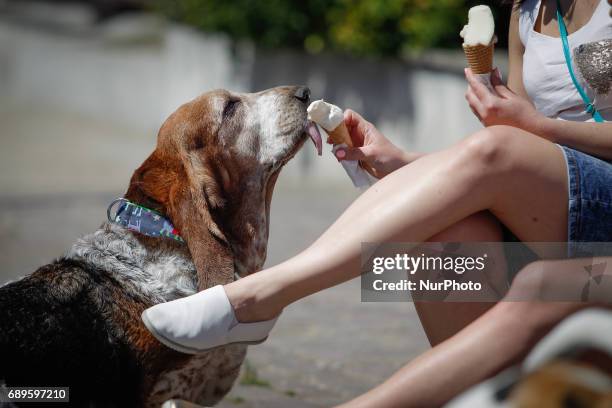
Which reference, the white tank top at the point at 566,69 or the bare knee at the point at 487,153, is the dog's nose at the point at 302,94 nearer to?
the white tank top at the point at 566,69

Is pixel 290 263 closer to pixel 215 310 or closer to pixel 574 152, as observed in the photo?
pixel 215 310

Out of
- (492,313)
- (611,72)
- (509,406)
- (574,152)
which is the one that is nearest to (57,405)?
(492,313)

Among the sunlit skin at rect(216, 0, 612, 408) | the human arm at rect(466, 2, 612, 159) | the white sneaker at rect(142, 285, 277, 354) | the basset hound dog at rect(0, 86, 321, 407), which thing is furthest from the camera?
the basset hound dog at rect(0, 86, 321, 407)

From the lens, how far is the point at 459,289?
274 cm

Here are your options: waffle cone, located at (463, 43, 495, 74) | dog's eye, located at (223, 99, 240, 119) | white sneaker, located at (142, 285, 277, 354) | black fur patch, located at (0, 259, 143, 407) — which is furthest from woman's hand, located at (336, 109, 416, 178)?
black fur patch, located at (0, 259, 143, 407)

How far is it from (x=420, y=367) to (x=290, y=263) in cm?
56

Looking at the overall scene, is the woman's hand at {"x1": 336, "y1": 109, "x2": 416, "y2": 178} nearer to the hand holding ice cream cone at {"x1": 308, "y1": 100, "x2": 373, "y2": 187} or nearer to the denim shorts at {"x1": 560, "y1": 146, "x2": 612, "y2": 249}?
the hand holding ice cream cone at {"x1": 308, "y1": 100, "x2": 373, "y2": 187}

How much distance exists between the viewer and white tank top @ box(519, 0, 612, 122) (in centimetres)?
290

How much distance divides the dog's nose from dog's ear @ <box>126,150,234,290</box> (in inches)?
23.6

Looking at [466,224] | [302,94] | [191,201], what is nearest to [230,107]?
[302,94]

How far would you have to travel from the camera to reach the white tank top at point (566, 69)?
2902 mm

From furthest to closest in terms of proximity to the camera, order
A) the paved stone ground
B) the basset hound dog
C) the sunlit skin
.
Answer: the paved stone ground, the basset hound dog, the sunlit skin

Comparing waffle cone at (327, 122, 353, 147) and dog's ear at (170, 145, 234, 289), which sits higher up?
waffle cone at (327, 122, 353, 147)

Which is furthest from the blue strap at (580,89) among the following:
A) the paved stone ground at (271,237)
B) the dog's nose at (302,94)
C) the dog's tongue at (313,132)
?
the paved stone ground at (271,237)
